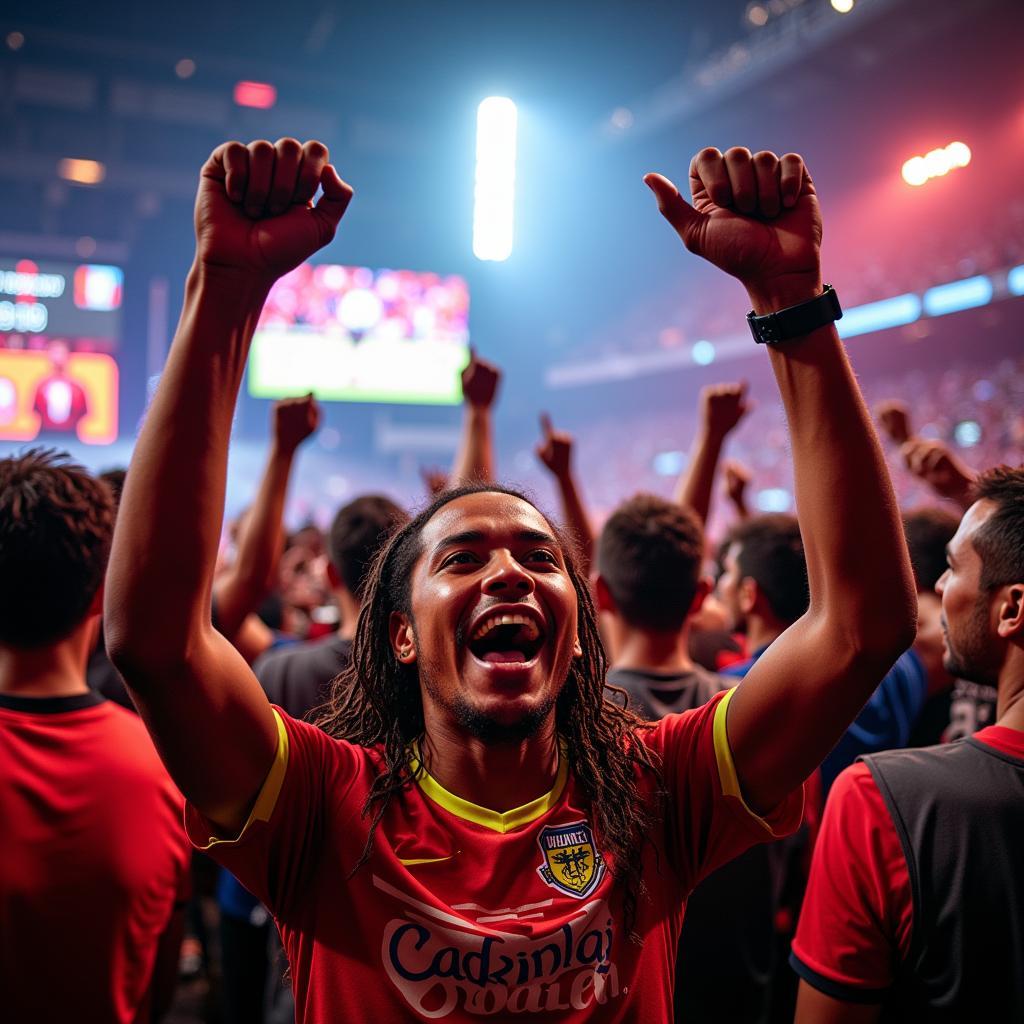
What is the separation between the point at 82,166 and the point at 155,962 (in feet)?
59.1

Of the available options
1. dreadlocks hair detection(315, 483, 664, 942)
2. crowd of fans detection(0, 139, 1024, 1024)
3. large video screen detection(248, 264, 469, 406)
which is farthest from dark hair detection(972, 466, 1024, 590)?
large video screen detection(248, 264, 469, 406)

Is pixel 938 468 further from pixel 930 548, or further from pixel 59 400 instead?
pixel 59 400

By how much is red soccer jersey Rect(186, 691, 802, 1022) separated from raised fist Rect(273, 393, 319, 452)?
1.29 metres

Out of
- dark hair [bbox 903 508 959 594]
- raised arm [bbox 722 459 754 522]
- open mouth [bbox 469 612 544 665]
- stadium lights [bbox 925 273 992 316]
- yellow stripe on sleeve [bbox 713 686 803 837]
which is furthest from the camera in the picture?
stadium lights [bbox 925 273 992 316]

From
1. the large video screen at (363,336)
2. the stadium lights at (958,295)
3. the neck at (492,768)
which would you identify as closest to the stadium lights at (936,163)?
the stadium lights at (958,295)

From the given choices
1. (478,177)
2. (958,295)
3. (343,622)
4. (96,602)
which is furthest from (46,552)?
(478,177)

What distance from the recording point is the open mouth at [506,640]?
1.56 m

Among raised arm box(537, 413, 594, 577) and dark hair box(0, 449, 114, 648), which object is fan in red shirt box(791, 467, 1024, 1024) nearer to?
dark hair box(0, 449, 114, 648)

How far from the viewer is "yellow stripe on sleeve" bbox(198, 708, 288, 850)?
4.41 feet

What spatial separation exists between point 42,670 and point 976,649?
176cm

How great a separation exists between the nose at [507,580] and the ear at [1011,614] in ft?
2.83

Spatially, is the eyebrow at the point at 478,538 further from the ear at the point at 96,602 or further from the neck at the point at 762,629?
the neck at the point at 762,629

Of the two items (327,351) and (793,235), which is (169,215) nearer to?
(327,351)

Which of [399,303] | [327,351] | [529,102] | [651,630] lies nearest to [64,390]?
[327,351]
